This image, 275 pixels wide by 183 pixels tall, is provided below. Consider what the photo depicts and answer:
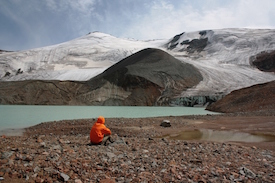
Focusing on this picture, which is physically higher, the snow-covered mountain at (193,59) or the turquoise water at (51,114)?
the snow-covered mountain at (193,59)

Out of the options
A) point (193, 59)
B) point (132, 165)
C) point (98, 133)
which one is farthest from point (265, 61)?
point (132, 165)

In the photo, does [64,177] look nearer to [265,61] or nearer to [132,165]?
[132,165]

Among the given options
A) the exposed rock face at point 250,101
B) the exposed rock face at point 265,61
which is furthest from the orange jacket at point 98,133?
the exposed rock face at point 265,61

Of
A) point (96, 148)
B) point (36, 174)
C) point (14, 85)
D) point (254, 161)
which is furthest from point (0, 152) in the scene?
point (14, 85)

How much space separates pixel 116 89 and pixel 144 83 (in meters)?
5.01

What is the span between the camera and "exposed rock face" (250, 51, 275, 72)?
184ft

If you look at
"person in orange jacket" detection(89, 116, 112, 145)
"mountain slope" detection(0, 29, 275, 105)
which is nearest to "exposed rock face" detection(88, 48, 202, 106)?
"mountain slope" detection(0, 29, 275, 105)

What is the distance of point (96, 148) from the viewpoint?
6.09 meters

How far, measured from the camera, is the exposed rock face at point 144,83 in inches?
1652

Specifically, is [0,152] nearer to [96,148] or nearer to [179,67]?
[96,148]

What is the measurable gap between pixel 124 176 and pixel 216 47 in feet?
237

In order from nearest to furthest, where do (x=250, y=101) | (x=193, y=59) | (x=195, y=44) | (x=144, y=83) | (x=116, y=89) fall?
(x=250, y=101) < (x=144, y=83) < (x=116, y=89) < (x=193, y=59) < (x=195, y=44)

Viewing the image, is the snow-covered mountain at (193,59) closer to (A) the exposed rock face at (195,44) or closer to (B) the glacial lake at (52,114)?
(A) the exposed rock face at (195,44)

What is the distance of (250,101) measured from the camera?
25953mm
